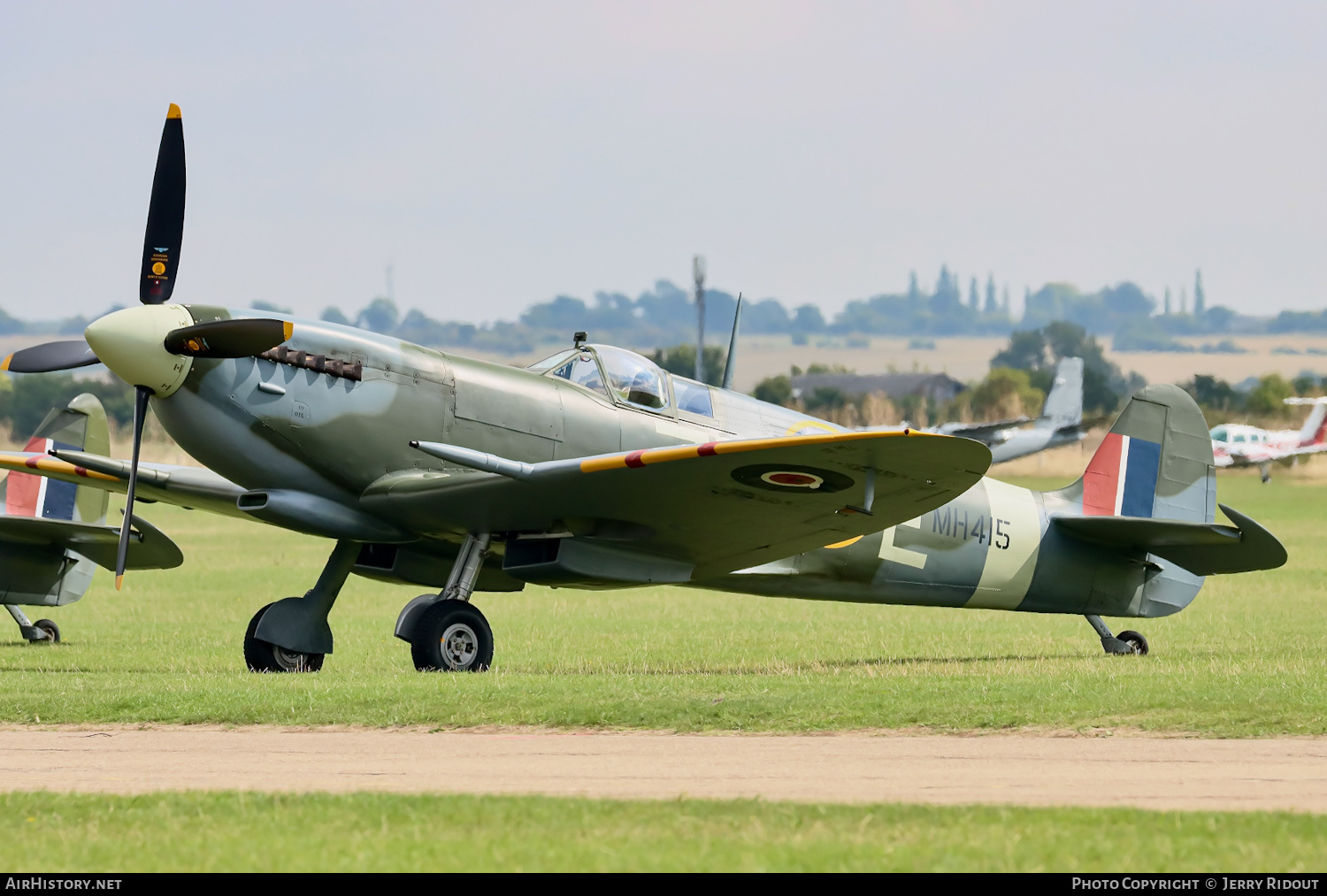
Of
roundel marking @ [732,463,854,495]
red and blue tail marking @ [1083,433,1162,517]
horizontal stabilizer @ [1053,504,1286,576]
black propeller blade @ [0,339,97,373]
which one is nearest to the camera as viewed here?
roundel marking @ [732,463,854,495]

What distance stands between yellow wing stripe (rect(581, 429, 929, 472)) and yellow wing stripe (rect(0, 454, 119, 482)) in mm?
4826

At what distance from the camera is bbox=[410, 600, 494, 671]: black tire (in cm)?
1227

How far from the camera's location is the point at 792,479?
11773mm

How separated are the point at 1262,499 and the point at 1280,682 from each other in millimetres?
55139

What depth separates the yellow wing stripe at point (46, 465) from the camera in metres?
14.0

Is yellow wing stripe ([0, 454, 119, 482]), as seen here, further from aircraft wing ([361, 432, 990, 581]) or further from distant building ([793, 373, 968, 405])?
distant building ([793, 373, 968, 405])

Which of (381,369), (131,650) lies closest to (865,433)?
(381,369)

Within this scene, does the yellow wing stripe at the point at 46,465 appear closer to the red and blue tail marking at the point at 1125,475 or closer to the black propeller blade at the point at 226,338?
the black propeller blade at the point at 226,338

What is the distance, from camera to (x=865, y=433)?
10578mm

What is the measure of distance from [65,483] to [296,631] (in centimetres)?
519

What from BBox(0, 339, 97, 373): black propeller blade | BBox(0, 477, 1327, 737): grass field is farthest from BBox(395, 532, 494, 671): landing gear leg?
BBox(0, 339, 97, 373): black propeller blade

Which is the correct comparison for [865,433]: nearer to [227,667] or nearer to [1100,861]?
[1100,861]

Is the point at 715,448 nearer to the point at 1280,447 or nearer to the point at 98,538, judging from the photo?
the point at 98,538

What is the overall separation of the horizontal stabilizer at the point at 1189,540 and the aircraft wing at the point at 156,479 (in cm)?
823
